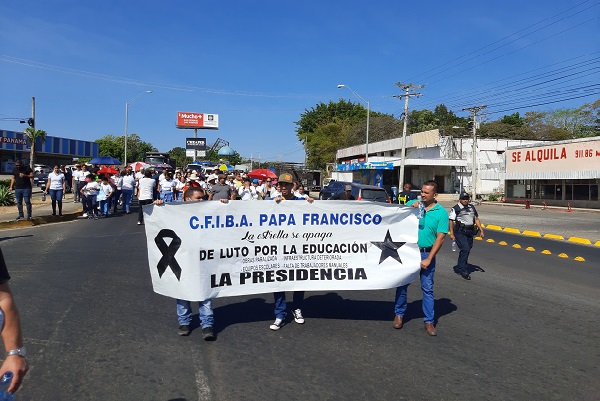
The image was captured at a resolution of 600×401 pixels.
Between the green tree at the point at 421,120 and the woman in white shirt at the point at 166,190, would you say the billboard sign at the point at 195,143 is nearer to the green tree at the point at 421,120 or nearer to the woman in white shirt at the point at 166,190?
the green tree at the point at 421,120

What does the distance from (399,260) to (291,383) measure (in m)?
2.30

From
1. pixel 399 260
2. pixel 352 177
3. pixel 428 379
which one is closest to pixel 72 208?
pixel 399 260

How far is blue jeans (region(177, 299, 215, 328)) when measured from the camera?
17.2 feet

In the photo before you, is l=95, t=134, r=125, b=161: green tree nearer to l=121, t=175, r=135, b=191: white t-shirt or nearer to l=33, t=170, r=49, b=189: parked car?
l=33, t=170, r=49, b=189: parked car

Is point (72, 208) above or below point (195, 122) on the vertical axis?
below

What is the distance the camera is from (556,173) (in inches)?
1471

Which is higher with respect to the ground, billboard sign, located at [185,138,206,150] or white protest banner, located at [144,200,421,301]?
billboard sign, located at [185,138,206,150]

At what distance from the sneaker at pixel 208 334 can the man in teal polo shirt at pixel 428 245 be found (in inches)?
82.7

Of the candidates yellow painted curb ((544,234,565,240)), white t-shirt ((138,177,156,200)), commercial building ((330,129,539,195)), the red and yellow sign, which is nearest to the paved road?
white t-shirt ((138,177,156,200))

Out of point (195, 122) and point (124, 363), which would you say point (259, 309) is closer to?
point (124, 363)

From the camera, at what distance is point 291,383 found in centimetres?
422

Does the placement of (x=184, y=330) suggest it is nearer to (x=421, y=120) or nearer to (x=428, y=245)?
(x=428, y=245)

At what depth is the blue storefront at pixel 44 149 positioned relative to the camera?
54.9 m

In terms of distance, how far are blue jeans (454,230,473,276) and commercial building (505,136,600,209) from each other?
29012 mm
